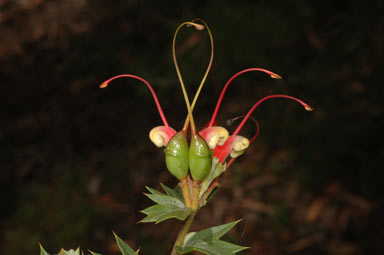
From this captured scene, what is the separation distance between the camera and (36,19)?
→ 3.31m

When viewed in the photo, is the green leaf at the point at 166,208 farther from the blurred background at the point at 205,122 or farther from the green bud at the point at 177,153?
the blurred background at the point at 205,122

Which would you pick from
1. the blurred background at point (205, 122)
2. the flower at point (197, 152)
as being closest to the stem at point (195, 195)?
Result: the flower at point (197, 152)

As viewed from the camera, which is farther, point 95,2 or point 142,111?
point 95,2

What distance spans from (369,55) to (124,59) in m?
1.58

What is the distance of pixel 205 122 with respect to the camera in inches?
109

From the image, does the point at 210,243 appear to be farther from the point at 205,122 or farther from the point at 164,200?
the point at 205,122

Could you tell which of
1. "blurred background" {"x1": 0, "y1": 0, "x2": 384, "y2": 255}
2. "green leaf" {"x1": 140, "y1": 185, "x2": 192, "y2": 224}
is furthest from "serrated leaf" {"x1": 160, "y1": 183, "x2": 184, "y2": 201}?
"blurred background" {"x1": 0, "y1": 0, "x2": 384, "y2": 255}

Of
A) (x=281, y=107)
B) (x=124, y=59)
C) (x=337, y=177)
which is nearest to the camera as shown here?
(x=337, y=177)

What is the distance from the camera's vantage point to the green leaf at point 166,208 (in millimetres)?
695

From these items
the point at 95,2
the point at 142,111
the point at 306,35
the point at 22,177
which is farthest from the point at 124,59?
the point at 306,35

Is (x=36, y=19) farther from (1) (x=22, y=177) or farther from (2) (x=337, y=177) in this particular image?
(2) (x=337, y=177)

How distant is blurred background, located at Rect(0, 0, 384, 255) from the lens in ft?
7.69

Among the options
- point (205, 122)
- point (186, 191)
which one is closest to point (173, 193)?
point (186, 191)

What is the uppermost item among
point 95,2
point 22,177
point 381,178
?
point 95,2
